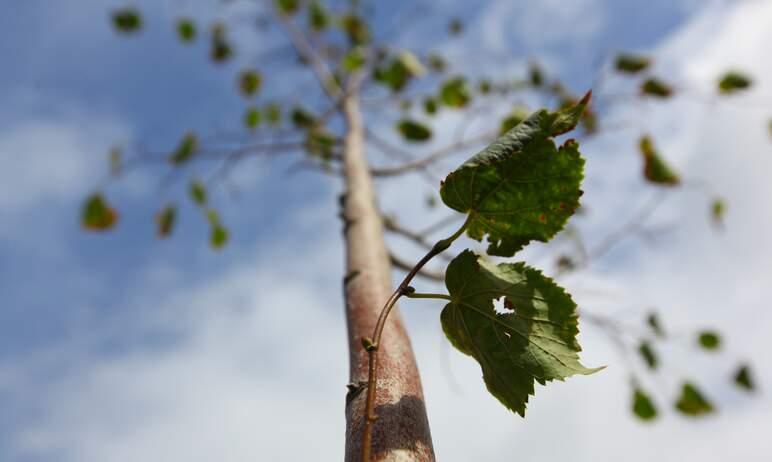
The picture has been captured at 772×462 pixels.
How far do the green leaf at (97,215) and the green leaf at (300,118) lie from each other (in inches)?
49.9

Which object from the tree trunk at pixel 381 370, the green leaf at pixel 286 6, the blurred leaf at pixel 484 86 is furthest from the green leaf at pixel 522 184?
the green leaf at pixel 286 6

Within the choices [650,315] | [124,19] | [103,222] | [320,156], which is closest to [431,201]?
[320,156]

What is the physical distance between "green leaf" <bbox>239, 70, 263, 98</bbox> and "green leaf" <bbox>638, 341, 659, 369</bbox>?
3223mm

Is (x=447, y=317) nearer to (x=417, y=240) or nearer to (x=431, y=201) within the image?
(x=417, y=240)

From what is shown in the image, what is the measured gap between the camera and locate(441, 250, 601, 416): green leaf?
2.02ft

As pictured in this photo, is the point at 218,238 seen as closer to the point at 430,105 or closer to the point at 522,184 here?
the point at 430,105

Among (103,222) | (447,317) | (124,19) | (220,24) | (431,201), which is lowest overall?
(447,317)

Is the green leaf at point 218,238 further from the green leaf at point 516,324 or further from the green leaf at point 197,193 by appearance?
the green leaf at point 516,324

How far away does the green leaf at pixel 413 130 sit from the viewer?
2.90m

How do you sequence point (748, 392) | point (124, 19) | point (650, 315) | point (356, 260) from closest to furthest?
point (356, 260) → point (650, 315) → point (748, 392) → point (124, 19)

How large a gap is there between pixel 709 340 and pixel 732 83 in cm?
153

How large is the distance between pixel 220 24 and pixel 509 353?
465 cm

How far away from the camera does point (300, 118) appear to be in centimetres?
364

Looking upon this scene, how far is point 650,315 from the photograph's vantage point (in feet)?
9.59
